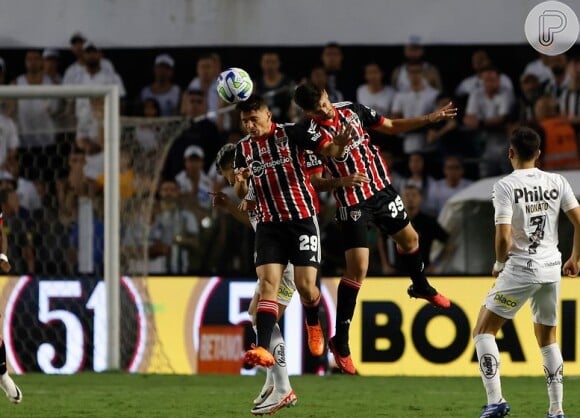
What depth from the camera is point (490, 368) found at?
8.64 metres

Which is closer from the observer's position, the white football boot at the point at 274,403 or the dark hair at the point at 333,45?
the white football boot at the point at 274,403

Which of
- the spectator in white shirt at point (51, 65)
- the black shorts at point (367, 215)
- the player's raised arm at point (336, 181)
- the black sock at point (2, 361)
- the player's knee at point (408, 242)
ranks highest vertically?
the spectator in white shirt at point (51, 65)

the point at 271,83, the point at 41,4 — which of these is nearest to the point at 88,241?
the point at 271,83

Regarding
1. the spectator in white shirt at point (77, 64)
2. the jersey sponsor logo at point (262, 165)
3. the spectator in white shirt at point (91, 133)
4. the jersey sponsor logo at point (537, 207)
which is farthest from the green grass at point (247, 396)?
the spectator in white shirt at point (77, 64)

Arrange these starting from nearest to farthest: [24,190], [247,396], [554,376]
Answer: [554,376] → [247,396] → [24,190]

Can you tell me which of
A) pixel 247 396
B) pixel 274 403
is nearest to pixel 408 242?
pixel 274 403

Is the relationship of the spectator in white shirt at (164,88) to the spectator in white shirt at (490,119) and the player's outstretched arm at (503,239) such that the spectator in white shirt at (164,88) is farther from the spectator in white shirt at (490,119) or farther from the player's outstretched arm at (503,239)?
the player's outstretched arm at (503,239)

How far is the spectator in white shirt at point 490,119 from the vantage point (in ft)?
51.7

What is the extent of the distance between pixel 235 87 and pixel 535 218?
2.21m

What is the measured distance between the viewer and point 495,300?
8641 mm

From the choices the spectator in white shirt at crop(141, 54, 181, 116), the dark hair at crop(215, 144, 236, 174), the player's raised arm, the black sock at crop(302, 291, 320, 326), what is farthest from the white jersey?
the spectator in white shirt at crop(141, 54, 181, 116)

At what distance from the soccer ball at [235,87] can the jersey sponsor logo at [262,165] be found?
47 centimetres

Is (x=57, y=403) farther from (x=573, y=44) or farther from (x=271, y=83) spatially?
(x=573, y=44)

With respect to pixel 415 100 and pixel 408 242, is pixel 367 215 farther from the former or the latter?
pixel 415 100
